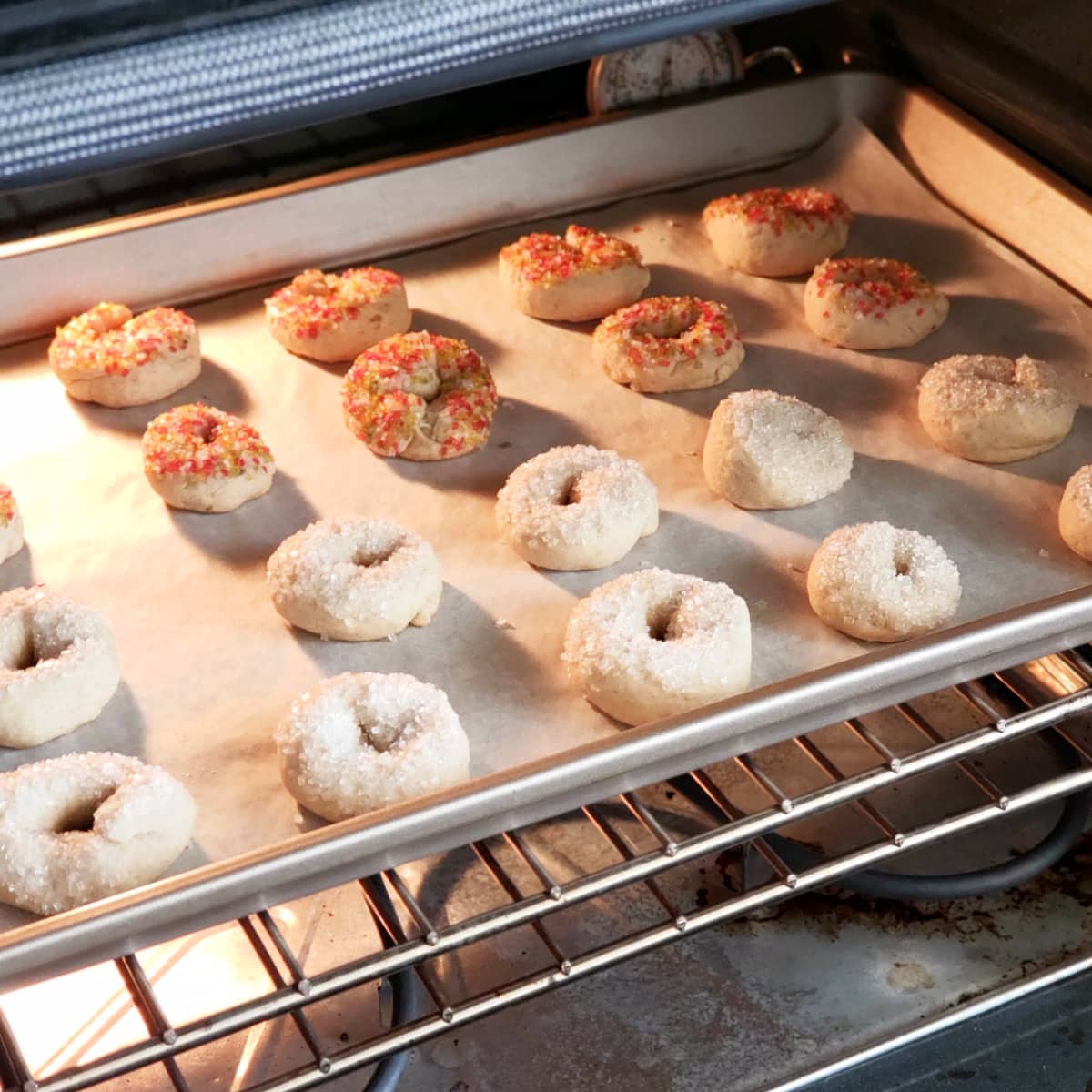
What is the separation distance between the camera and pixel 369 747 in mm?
1873

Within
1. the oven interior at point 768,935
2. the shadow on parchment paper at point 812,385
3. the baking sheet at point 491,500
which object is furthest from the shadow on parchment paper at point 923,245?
the shadow on parchment paper at point 812,385

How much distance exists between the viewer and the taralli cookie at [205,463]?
2.38 metres

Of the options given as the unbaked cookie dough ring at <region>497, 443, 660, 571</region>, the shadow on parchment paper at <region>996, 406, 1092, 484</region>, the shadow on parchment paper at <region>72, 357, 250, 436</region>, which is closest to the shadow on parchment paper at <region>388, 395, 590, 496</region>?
the unbaked cookie dough ring at <region>497, 443, 660, 571</region>

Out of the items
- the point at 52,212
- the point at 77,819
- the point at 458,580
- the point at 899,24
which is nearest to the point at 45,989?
the point at 77,819

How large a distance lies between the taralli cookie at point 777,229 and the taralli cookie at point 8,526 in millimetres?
1537

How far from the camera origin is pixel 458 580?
7.51 ft

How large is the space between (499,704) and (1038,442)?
1093 millimetres

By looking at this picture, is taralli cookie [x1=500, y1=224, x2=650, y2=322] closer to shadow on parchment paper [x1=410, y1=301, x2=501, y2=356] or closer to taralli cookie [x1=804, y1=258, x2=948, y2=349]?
shadow on parchment paper [x1=410, y1=301, x2=501, y2=356]

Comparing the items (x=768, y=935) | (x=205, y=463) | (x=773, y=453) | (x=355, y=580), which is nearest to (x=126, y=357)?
(x=205, y=463)

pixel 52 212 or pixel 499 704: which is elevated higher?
pixel 52 212

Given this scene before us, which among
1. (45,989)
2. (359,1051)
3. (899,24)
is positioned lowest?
(45,989)

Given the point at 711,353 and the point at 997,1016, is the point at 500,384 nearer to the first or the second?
the point at 711,353

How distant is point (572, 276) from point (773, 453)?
27.6 inches

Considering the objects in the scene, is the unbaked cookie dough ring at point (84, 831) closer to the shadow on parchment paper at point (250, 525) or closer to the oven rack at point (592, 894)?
the oven rack at point (592, 894)
